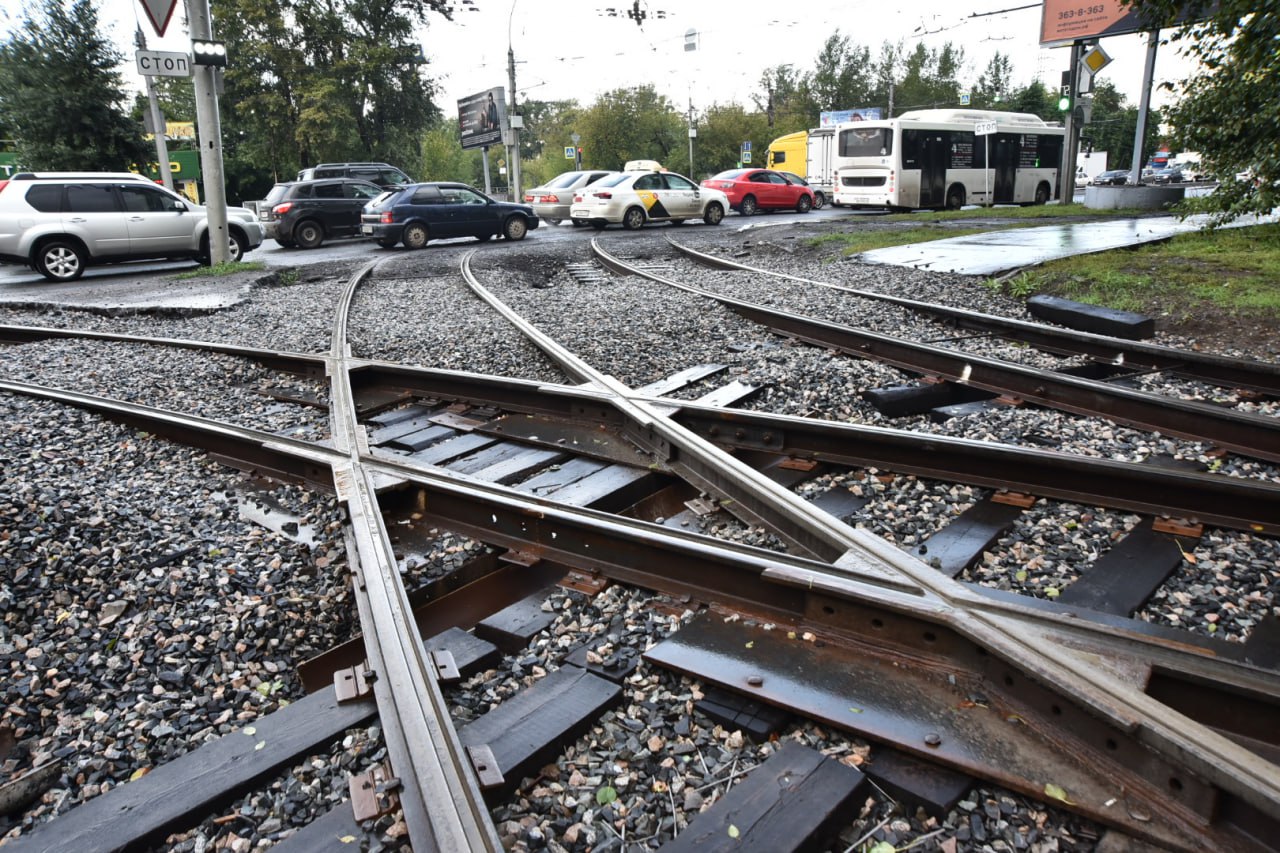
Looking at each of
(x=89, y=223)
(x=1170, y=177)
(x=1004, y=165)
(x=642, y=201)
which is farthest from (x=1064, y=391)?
(x=1170, y=177)

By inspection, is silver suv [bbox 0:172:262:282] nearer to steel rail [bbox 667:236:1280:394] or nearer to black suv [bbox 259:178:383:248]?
black suv [bbox 259:178:383:248]

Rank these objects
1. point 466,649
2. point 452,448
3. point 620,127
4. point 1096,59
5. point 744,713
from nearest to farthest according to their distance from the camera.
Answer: point 744,713, point 466,649, point 452,448, point 1096,59, point 620,127

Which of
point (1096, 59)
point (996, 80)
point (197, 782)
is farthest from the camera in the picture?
point (996, 80)

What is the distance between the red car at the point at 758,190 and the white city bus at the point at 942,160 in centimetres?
235

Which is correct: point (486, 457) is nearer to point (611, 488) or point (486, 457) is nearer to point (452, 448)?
point (452, 448)

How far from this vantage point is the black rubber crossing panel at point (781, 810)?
5.68 ft

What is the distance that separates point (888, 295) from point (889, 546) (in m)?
6.58

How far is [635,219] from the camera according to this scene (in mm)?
22312

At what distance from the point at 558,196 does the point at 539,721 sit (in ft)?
79.3

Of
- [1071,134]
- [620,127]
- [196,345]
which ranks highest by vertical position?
[620,127]

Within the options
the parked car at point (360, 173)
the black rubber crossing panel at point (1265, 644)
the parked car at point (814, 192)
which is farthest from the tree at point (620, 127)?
the black rubber crossing panel at point (1265, 644)

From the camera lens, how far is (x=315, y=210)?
21.5m

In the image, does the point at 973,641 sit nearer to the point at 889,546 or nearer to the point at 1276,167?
the point at 889,546

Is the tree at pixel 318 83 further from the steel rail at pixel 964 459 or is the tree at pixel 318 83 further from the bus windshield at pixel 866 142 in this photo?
the steel rail at pixel 964 459
